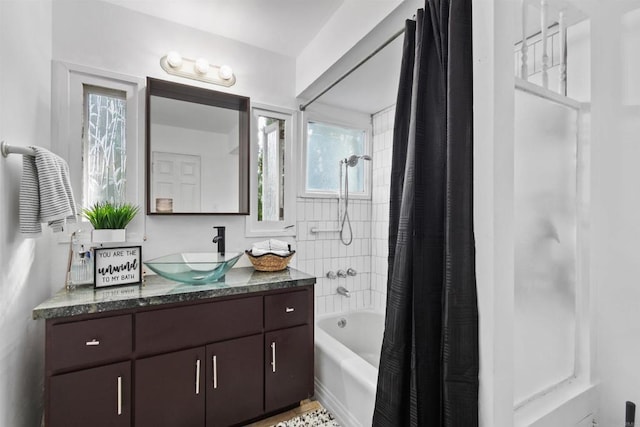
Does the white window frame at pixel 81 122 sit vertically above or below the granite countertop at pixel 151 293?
above

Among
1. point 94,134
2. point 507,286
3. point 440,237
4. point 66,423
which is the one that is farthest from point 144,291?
point 507,286

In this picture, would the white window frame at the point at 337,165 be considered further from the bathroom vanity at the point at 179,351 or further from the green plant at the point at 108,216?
the green plant at the point at 108,216

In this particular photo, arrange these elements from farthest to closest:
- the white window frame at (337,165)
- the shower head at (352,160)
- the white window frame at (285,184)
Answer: the shower head at (352,160) → the white window frame at (337,165) → the white window frame at (285,184)

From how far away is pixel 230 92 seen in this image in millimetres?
2227

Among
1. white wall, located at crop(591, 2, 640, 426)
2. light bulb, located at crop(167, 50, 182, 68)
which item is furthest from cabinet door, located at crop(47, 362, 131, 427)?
white wall, located at crop(591, 2, 640, 426)

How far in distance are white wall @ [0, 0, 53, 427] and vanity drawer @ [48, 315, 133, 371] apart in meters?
0.17

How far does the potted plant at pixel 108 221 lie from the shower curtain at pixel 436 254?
1.55m

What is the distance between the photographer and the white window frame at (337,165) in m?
2.54

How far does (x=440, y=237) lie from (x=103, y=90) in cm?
216

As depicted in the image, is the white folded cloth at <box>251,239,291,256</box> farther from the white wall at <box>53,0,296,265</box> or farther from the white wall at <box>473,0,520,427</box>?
the white wall at <box>473,0,520,427</box>

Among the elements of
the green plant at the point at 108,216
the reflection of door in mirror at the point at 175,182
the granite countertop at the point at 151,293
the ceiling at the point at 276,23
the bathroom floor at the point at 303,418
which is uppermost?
the ceiling at the point at 276,23

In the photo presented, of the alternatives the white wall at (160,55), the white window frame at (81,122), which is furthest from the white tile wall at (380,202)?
the white window frame at (81,122)

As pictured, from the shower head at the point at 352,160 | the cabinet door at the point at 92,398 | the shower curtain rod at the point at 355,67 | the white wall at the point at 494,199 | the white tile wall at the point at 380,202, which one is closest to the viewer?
the white wall at the point at 494,199

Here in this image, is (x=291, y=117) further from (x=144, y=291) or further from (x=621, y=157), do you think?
(x=621, y=157)
